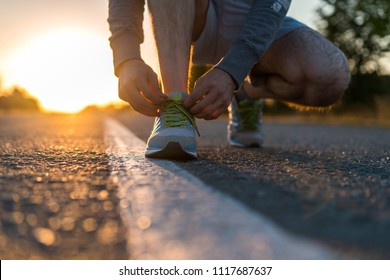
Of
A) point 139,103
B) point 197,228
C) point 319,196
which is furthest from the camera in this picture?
point 139,103

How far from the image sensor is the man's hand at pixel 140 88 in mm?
2014

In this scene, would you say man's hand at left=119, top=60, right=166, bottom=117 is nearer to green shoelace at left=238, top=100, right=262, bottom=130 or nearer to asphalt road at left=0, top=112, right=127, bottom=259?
asphalt road at left=0, top=112, right=127, bottom=259

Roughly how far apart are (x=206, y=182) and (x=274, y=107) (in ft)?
89.4

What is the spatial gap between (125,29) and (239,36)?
1.87ft

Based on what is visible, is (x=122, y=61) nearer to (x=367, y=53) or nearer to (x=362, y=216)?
(x=362, y=216)

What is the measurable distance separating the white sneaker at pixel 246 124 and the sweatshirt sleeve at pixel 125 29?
3.55ft

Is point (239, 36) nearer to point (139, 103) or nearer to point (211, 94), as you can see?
point (211, 94)

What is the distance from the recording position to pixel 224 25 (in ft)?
9.28

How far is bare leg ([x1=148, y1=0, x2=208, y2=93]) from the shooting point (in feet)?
7.10

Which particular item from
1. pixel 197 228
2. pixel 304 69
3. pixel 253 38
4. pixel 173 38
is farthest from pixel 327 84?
pixel 197 228

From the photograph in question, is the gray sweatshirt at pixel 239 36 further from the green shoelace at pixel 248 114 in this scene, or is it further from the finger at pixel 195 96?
the green shoelace at pixel 248 114

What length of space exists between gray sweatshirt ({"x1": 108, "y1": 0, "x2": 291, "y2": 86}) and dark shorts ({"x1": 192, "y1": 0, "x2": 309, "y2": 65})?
419mm

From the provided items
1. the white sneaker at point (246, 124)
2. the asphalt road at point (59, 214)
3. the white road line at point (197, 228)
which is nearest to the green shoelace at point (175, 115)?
the asphalt road at point (59, 214)

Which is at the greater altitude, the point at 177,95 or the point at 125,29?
the point at 125,29
